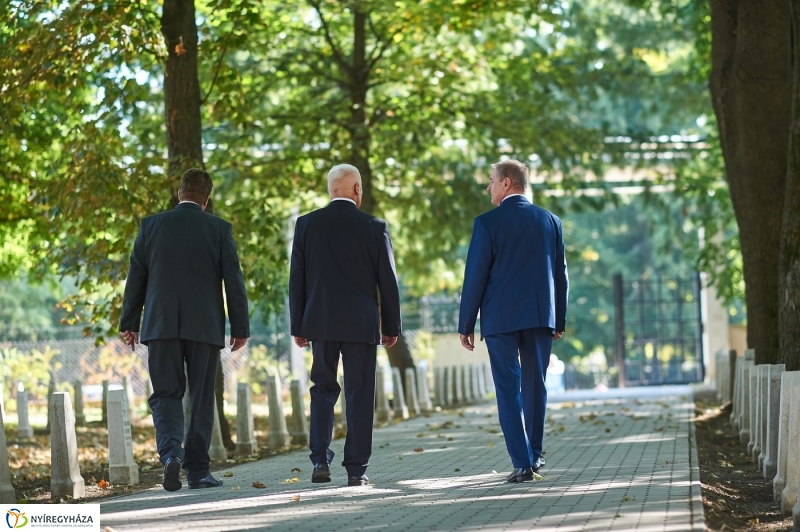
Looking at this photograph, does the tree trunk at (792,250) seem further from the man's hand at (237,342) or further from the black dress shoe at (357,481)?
the man's hand at (237,342)

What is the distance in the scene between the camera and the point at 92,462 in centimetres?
1347

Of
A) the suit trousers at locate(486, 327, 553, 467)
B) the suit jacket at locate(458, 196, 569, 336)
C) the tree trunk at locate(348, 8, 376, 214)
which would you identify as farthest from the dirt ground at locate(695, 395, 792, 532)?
the tree trunk at locate(348, 8, 376, 214)

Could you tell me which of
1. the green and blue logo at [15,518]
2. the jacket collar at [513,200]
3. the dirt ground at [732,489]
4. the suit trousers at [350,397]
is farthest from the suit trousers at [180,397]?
the dirt ground at [732,489]

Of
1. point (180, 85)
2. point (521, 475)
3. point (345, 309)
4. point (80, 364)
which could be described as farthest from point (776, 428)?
point (80, 364)

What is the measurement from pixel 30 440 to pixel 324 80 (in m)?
8.21

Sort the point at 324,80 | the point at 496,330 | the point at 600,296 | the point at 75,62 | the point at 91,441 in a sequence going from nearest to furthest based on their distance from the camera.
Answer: the point at 496,330, the point at 75,62, the point at 91,441, the point at 324,80, the point at 600,296

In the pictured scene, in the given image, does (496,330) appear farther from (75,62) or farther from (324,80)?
(324,80)

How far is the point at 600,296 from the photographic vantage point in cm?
4719

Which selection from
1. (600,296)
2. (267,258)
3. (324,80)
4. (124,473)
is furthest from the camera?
(600,296)

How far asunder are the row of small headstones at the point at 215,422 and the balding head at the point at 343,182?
92.0 inches

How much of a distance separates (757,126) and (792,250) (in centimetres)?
445

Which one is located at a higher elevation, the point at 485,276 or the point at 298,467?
the point at 485,276

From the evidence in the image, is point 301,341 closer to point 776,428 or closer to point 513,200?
point 513,200

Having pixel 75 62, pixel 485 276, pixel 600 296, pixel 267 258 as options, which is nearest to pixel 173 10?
pixel 75 62
